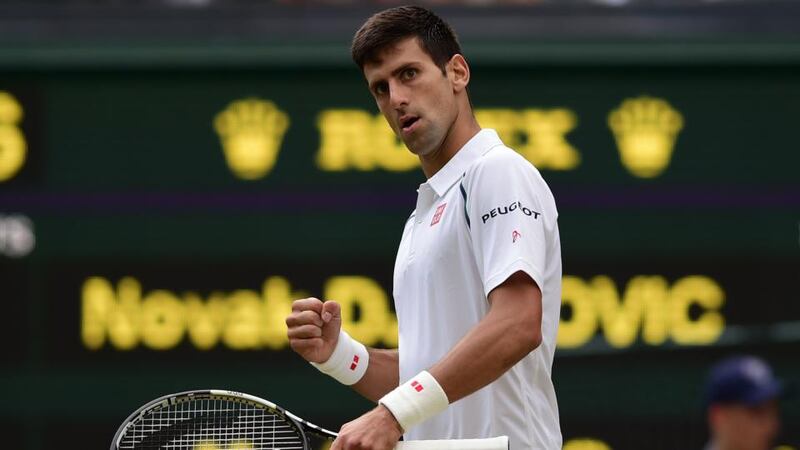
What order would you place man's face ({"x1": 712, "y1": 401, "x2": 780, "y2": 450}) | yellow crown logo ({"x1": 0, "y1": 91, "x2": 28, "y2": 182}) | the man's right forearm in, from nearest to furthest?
the man's right forearm
man's face ({"x1": 712, "y1": 401, "x2": 780, "y2": 450})
yellow crown logo ({"x1": 0, "y1": 91, "x2": 28, "y2": 182})

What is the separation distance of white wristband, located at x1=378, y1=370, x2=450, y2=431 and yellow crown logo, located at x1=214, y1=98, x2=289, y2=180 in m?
3.68

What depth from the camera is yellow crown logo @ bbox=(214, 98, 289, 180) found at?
6.70 metres

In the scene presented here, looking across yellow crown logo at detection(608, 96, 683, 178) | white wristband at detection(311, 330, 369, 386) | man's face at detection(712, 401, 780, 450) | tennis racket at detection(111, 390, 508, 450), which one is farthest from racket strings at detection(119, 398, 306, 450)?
yellow crown logo at detection(608, 96, 683, 178)

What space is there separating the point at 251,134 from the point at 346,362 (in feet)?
10.6

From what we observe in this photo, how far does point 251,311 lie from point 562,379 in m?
1.23

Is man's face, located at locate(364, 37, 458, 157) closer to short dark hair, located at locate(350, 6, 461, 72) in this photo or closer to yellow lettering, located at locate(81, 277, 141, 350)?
short dark hair, located at locate(350, 6, 461, 72)

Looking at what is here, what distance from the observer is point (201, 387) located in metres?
6.50

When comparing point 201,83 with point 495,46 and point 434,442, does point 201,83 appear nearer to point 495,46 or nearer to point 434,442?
point 495,46

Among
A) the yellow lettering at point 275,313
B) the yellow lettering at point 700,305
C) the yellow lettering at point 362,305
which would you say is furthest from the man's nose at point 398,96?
the yellow lettering at point 700,305

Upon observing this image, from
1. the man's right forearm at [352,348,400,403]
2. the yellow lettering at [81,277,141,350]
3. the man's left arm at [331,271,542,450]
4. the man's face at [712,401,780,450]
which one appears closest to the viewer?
the man's left arm at [331,271,542,450]

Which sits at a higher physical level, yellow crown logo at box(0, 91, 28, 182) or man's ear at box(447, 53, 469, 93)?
yellow crown logo at box(0, 91, 28, 182)

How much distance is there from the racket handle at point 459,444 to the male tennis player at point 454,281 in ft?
0.12

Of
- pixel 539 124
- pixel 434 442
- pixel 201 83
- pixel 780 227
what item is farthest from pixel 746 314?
pixel 434 442

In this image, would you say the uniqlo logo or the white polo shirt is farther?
the uniqlo logo
